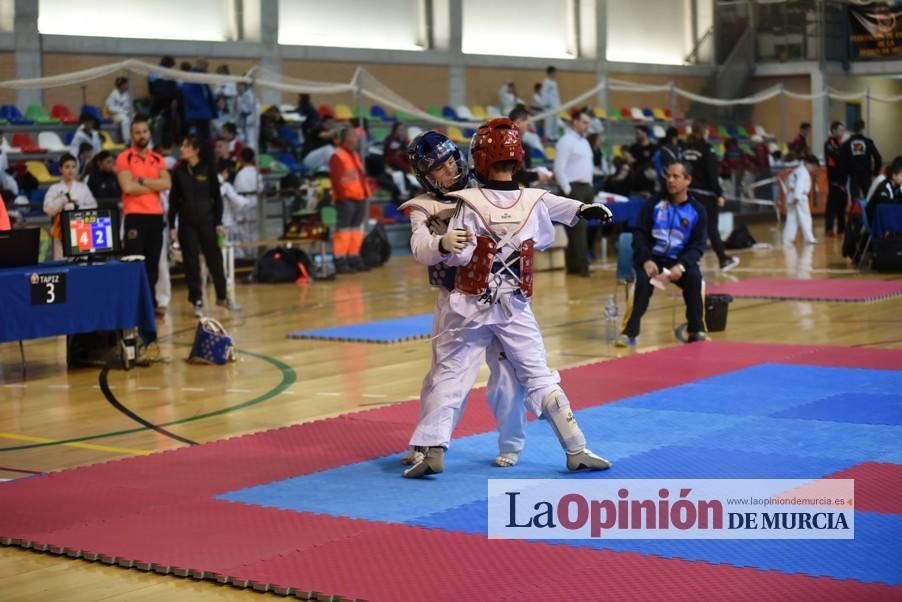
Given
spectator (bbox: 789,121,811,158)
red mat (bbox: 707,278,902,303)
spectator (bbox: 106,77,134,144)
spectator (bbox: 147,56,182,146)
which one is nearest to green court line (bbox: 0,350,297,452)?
red mat (bbox: 707,278,902,303)

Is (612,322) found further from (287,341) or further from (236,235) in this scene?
(236,235)

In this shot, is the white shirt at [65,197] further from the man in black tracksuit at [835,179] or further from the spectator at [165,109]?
the man in black tracksuit at [835,179]

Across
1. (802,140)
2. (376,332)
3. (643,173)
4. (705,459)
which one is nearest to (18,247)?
(376,332)

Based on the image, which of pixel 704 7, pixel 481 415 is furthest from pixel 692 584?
pixel 704 7

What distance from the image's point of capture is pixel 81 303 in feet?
31.7

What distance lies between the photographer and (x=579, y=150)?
15711 mm

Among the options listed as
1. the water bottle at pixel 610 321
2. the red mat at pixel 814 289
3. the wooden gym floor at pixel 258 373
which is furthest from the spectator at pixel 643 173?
the water bottle at pixel 610 321

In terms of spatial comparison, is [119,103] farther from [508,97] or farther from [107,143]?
[508,97]

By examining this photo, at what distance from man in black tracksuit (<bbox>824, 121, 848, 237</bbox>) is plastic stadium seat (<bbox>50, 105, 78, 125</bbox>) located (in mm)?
11169

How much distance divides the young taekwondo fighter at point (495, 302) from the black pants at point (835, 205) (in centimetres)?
1599

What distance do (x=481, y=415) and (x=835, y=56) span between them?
1077 inches

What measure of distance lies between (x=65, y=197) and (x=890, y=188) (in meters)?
9.14

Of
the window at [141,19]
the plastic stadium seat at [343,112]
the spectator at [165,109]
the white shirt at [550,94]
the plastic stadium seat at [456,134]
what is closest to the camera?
the spectator at [165,109]

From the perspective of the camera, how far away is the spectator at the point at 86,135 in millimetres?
17781
